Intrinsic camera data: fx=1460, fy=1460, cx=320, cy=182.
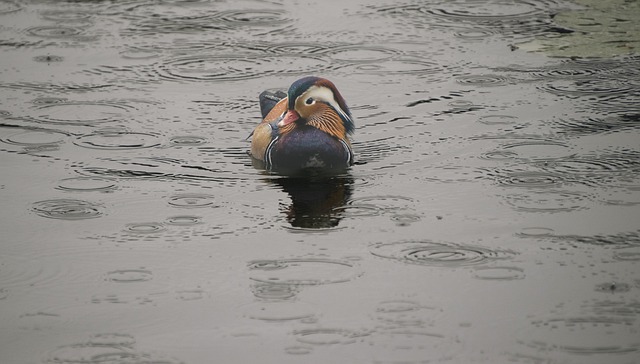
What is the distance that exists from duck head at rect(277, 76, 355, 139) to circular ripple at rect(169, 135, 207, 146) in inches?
42.2

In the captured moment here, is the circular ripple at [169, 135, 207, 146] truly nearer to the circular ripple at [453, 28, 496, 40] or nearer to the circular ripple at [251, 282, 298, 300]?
the circular ripple at [251, 282, 298, 300]

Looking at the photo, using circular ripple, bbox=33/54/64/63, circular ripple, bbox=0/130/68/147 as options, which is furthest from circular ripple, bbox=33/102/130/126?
circular ripple, bbox=33/54/64/63

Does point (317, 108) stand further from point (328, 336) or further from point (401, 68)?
point (328, 336)

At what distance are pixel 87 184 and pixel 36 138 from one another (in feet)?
5.20

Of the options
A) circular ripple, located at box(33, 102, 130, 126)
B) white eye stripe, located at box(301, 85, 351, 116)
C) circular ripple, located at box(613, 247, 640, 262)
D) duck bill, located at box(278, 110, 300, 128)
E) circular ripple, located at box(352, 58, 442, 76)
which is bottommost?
circular ripple, located at box(613, 247, 640, 262)

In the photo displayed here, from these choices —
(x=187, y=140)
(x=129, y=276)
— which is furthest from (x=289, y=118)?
(x=129, y=276)

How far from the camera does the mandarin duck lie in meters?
12.3

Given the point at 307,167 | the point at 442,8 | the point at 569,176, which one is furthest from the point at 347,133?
the point at 442,8

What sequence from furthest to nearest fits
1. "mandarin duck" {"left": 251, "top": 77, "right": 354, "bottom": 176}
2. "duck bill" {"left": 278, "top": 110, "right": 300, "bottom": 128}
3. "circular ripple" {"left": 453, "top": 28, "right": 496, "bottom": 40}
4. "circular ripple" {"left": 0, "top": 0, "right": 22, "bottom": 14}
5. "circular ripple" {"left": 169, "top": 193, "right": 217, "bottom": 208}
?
1. "circular ripple" {"left": 0, "top": 0, "right": 22, "bottom": 14}
2. "circular ripple" {"left": 453, "top": 28, "right": 496, "bottom": 40}
3. "duck bill" {"left": 278, "top": 110, "right": 300, "bottom": 128}
4. "mandarin duck" {"left": 251, "top": 77, "right": 354, "bottom": 176}
5. "circular ripple" {"left": 169, "top": 193, "right": 217, "bottom": 208}

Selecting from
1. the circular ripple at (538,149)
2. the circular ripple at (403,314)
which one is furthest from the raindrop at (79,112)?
the circular ripple at (403,314)

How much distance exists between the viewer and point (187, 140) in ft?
43.6

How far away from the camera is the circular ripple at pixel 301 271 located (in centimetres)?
968

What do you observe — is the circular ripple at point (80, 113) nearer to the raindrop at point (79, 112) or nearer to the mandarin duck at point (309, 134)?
the raindrop at point (79, 112)

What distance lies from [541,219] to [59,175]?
4069 mm
